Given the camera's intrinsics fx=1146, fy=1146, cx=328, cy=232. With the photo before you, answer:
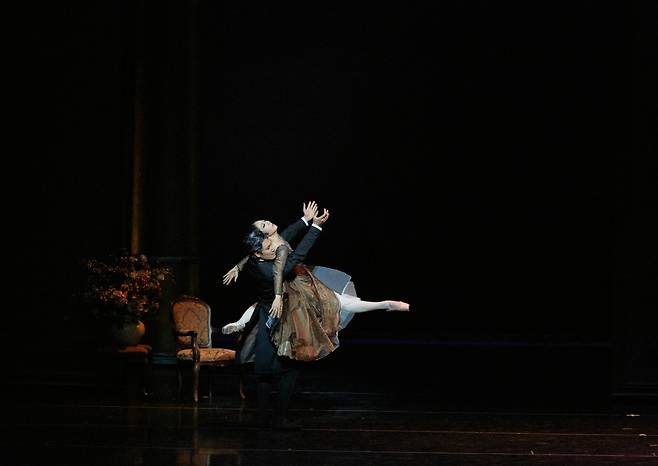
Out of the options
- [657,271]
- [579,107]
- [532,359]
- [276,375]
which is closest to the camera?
[276,375]

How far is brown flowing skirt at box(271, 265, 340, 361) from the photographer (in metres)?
7.17

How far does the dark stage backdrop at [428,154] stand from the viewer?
12656mm

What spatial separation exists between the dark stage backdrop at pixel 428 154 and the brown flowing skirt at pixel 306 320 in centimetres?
544

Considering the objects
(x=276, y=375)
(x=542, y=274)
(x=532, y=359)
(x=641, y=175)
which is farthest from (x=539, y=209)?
(x=276, y=375)

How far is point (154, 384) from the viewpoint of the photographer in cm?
962

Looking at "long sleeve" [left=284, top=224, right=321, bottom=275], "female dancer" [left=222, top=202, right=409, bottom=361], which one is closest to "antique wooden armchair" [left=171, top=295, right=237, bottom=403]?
"female dancer" [left=222, top=202, right=409, bottom=361]

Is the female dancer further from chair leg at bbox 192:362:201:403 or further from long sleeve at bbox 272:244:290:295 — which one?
chair leg at bbox 192:362:201:403

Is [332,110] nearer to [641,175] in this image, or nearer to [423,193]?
[423,193]

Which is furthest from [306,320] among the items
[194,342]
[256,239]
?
[194,342]

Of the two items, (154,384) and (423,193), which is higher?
(423,193)

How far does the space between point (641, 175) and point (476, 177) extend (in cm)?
395

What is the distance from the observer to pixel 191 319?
877 cm

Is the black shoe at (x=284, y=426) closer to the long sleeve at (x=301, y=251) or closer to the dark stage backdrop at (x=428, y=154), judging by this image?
the long sleeve at (x=301, y=251)

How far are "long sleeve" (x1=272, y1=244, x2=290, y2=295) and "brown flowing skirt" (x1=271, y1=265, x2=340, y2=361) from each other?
0.56ft
